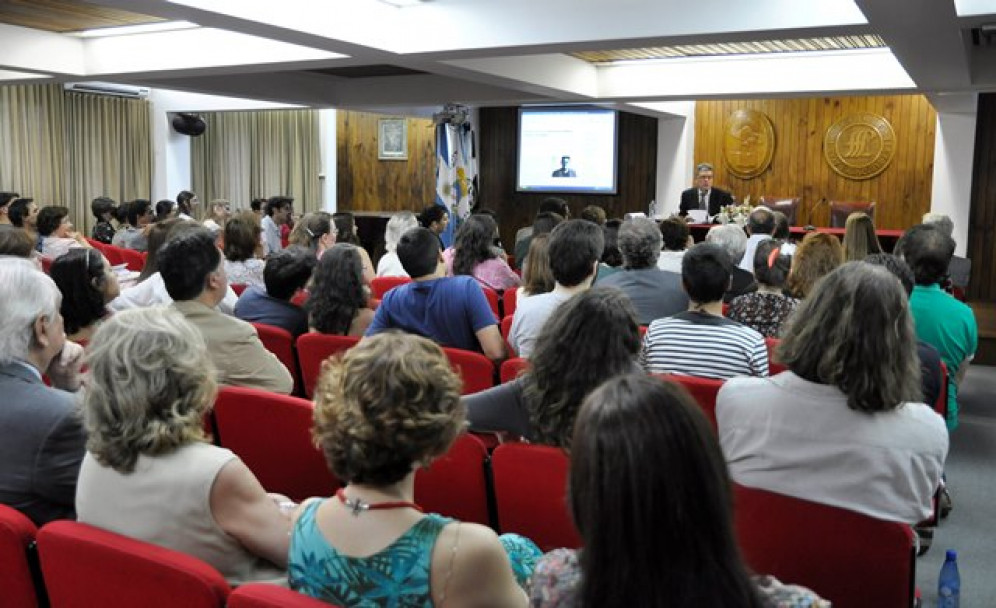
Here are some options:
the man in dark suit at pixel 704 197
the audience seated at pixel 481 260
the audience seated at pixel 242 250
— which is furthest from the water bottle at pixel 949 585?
the man in dark suit at pixel 704 197

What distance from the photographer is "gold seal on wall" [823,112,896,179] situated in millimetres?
11672

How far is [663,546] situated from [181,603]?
36.5 inches

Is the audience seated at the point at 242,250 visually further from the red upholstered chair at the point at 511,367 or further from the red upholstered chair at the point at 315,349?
the red upholstered chair at the point at 511,367

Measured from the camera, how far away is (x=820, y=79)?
8.62 meters

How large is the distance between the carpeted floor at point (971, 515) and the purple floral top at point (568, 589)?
7.61 ft

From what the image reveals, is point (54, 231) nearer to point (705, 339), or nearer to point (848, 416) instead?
point (705, 339)

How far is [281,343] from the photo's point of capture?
4238 mm

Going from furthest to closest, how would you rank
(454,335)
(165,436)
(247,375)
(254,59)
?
1. (254,59)
2. (454,335)
3. (247,375)
4. (165,436)

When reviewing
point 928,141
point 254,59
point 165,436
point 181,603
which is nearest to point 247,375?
point 165,436

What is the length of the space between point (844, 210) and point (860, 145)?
1.08 meters

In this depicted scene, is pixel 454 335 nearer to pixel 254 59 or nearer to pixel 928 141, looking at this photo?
pixel 254 59

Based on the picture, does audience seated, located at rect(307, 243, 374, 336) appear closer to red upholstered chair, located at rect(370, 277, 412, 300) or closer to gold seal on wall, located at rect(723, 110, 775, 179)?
red upholstered chair, located at rect(370, 277, 412, 300)

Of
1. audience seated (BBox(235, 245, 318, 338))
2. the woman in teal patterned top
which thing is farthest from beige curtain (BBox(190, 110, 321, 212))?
the woman in teal patterned top

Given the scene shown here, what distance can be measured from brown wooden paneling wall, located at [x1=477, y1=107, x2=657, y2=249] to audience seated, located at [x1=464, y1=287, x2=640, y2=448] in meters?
11.6
